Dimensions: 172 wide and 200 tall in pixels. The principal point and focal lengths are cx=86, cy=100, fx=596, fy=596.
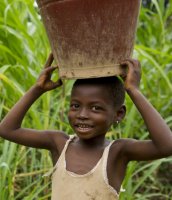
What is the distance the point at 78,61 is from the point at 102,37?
132 mm

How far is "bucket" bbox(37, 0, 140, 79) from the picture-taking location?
7.21ft

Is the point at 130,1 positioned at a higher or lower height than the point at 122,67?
higher

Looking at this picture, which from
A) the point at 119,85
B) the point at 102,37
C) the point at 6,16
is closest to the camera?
the point at 102,37

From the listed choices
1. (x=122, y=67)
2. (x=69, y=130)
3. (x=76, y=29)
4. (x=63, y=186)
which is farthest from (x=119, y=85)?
(x=69, y=130)

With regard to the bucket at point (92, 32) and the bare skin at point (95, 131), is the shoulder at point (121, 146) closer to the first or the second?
the bare skin at point (95, 131)

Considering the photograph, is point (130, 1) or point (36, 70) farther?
point (36, 70)

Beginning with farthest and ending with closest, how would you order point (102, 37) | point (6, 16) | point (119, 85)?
point (6, 16) < point (119, 85) < point (102, 37)

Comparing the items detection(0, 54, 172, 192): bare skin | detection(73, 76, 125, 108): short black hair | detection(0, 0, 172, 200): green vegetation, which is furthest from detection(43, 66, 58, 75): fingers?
detection(0, 0, 172, 200): green vegetation

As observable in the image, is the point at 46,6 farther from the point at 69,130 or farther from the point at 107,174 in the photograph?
the point at 69,130

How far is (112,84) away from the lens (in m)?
2.34

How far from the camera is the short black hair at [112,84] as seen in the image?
2324 mm

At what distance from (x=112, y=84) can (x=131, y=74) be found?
125mm

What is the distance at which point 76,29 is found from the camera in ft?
7.29

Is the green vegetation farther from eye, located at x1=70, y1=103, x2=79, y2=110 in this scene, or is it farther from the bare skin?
eye, located at x1=70, y1=103, x2=79, y2=110
